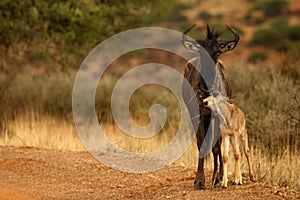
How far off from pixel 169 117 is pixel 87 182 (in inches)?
331

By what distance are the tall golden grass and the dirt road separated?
1057mm

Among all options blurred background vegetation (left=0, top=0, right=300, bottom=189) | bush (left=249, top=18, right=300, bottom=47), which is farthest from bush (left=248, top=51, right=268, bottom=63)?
blurred background vegetation (left=0, top=0, right=300, bottom=189)

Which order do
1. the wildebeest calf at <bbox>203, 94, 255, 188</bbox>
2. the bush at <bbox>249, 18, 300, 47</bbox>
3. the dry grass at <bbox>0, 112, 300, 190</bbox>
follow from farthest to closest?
the bush at <bbox>249, 18, 300, 47</bbox>
the dry grass at <bbox>0, 112, 300, 190</bbox>
the wildebeest calf at <bbox>203, 94, 255, 188</bbox>

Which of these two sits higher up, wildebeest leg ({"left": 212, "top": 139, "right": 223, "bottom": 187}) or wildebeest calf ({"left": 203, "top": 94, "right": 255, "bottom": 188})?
wildebeest calf ({"left": 203, "top": 94, "right": 255, "bottom": 188})

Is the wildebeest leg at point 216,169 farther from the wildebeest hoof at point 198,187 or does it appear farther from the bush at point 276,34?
the bush at point 276,34

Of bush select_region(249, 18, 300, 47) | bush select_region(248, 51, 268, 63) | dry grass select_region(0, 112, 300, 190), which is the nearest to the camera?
dry grass select_region(0, 112, 300, 190)

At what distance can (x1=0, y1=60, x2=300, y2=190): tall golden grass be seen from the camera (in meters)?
12.4

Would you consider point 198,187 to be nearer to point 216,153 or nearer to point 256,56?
point 216,153

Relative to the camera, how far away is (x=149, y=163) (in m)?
11.9

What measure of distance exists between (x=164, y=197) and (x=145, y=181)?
158 cm

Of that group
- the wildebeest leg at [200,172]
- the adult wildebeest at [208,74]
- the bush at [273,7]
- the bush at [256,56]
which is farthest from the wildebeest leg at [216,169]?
the bush at [273,7]

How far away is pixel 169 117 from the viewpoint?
1872cm

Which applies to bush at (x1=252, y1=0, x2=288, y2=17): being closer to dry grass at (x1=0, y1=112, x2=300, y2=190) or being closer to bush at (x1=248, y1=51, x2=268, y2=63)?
bush at (x1=248, y1=51, x2=268, y2=63)

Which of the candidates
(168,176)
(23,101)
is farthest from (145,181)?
(23,101)
